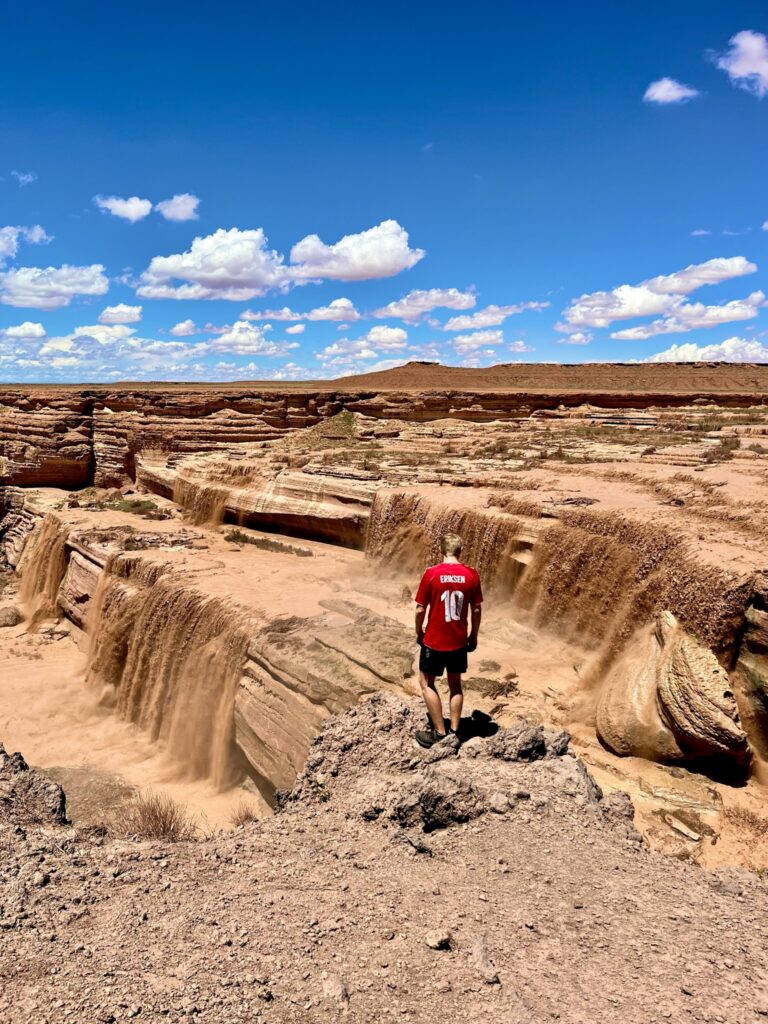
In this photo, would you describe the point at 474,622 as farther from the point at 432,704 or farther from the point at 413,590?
the point at 413,590

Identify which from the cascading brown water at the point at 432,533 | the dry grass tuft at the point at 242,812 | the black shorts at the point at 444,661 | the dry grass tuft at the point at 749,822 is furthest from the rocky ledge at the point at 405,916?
the cascading brown water at the point at 432,533

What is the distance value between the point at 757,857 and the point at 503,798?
205cm

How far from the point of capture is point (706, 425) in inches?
845

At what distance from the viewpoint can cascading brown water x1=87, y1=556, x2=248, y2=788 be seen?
9.22 m

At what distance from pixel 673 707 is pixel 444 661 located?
247 cm

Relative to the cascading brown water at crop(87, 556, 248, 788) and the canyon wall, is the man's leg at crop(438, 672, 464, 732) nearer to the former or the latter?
the cascading brown water at crop(87, 556, 248, 788)

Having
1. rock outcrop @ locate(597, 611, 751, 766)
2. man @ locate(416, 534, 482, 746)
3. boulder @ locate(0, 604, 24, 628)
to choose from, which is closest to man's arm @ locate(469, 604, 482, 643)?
man @ locate(416, 534, 482, 746)

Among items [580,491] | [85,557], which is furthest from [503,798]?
[85,557]

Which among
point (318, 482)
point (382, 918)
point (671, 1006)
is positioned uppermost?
point (318, 482)

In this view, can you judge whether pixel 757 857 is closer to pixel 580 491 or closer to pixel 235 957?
pixel 235 957

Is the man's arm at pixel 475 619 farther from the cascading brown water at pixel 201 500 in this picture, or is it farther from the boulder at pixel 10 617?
the boulder at pixel 10 617

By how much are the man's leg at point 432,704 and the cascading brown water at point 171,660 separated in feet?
14.6

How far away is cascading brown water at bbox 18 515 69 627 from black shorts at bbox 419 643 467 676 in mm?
14150

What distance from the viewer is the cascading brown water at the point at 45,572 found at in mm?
16422
